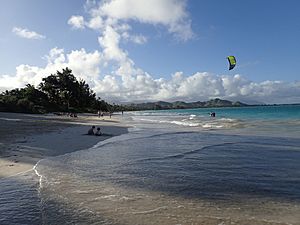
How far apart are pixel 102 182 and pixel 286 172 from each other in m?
6.15

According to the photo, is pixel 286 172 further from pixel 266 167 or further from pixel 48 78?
pixel 48 78

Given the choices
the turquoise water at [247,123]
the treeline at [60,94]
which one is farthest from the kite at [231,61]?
the treeline at [60,94]

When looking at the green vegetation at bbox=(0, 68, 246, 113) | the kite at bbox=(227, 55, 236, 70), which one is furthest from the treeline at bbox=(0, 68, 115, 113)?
the kite at bbox=(227, 55, 236, 70)

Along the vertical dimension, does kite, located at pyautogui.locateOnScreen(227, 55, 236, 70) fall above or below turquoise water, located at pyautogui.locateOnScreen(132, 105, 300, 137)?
above

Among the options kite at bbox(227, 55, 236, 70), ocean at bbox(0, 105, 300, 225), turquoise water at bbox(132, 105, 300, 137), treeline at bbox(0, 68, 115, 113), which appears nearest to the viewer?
ocean at bbox(0, 105, 300, 225)

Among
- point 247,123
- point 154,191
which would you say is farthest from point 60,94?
point 154,191

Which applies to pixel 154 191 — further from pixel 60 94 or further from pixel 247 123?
pixel 60 94

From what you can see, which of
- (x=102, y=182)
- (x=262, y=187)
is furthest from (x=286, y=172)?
(x=102, y=182)

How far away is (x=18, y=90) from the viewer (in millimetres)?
87125

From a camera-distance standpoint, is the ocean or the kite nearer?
the ocean

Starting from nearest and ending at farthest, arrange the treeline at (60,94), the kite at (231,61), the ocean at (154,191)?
the ocean at (154,191) < the kite at (231,61) < the treeline at (60,94)

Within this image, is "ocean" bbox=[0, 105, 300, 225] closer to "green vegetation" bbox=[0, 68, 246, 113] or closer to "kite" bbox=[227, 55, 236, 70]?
"kite" bbox=[227, 55, 236, 70]

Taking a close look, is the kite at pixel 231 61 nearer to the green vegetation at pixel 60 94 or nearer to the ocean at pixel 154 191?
the ocean at pixel 154 191

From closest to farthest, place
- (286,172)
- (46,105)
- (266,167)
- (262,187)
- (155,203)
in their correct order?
(155,203), (262,187), (286,172), (266,167), (46,105)
